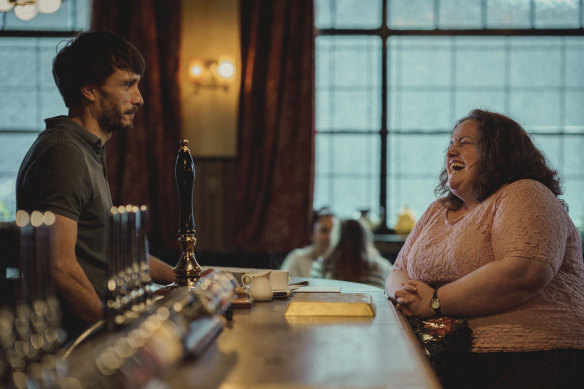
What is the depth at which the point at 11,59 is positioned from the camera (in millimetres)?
5695

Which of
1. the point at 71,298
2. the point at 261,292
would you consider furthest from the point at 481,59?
the point at 71,298

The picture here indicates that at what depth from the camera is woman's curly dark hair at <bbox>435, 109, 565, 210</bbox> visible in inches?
83.7

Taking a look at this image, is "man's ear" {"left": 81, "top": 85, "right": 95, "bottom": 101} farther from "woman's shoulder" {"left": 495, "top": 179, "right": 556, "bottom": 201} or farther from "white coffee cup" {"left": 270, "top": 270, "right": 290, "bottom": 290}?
"woman's shoulder" {"left": 495, "top": 179, "right": 556, "bottom": 201}

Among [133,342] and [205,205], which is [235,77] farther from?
[133,342]

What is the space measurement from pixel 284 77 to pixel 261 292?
3581mm

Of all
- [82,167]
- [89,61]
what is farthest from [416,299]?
[89,61]

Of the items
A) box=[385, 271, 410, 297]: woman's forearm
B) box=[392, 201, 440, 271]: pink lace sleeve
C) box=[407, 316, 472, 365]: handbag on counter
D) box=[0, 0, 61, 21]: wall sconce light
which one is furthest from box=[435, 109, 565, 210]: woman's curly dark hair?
box=[0, 0, 61, 21]: wall sconce light

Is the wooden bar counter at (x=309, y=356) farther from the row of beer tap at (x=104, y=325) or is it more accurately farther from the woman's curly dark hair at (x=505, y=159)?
the woman's curly dark hair at (x=505, y=159)

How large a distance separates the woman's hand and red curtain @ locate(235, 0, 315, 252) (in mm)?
3254

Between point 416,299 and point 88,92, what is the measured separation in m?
1.37

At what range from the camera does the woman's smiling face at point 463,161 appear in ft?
7.23

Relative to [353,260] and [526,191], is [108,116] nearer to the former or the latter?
[526,191]

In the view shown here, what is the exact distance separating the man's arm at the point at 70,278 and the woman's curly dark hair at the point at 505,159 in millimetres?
1374

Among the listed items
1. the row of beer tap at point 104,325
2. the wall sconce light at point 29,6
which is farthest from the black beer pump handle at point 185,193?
the wall sconce light at point 29,6
